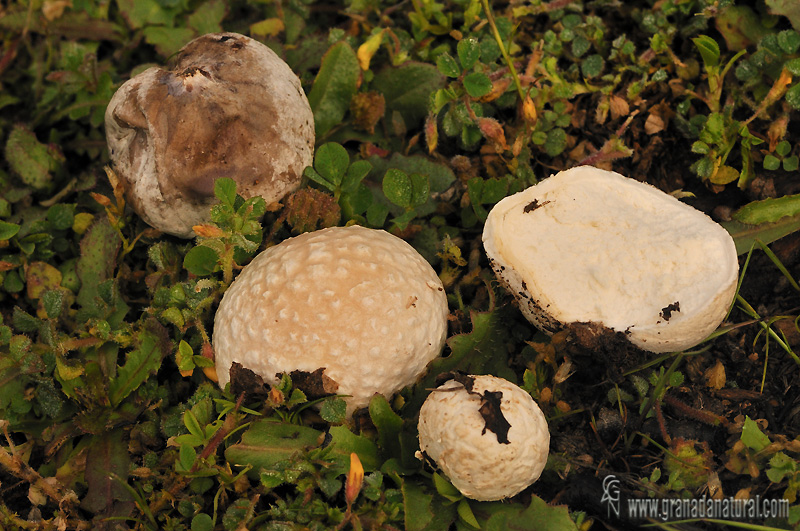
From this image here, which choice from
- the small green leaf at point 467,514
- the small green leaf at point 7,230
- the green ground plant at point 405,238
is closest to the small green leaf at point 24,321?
the green ground plant at point 405,238

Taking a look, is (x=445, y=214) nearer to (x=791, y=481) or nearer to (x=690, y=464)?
(x=690, y=464)

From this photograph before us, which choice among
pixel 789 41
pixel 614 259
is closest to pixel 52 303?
pixel 614 259

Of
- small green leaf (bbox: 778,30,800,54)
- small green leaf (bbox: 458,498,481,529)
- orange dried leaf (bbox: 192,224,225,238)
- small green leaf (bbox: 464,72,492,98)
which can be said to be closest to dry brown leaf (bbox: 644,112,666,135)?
small green leaf (bbox: 778,30,800,54)

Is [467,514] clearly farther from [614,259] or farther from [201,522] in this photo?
[614,259]

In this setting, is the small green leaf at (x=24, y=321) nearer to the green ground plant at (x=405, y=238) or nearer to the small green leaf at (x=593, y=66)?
the green ground plant at (x=405, y=238)

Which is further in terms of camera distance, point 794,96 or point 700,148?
point 700,148

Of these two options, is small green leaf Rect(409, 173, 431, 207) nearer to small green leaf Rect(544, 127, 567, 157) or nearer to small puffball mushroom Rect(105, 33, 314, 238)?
small puffball mushroom Rect(105, 33, 314, 238)

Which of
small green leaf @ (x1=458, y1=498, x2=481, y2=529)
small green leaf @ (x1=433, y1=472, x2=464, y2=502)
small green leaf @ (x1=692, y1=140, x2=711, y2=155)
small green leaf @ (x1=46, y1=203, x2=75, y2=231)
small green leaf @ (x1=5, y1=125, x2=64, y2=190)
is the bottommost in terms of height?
small green leaf @ (x1=458, y1=498, x2=481, y2=529)
